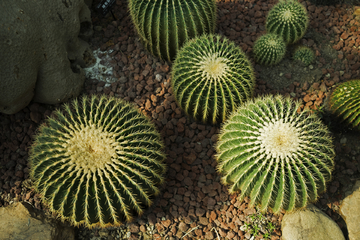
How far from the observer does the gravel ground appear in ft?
10.9

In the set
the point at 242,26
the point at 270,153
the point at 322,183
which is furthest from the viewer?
the point at 242,26

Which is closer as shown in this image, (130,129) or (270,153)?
(270,153)

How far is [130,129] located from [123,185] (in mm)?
566

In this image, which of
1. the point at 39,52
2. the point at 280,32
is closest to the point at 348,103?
the point at 280,32

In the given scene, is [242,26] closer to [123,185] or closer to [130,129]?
[130,129]

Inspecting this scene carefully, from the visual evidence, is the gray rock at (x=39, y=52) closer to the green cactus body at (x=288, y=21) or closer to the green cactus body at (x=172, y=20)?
the green cactus body at (x=172, y=20)

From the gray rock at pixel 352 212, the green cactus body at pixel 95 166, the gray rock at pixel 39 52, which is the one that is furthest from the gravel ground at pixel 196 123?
the green cactus body at pixel 95 166

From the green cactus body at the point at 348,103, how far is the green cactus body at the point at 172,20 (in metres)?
1.86

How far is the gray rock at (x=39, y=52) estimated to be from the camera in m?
3.32

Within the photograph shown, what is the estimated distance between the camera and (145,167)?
9.07 feet

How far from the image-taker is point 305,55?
436cm

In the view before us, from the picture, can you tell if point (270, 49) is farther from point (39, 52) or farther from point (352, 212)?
point (39, 52)

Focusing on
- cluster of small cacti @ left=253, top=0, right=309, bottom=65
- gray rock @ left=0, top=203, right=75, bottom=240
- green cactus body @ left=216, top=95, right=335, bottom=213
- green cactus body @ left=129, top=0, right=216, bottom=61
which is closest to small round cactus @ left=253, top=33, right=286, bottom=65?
cluster of small cacti @ left=253, top=0, right=309, bottom=65

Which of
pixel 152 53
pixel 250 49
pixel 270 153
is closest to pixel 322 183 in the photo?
pixel 270 153
